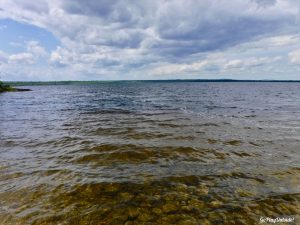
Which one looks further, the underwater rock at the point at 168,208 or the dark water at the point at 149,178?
the underwater rock at the point at 168,208

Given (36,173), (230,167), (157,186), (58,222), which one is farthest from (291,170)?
(36,173)

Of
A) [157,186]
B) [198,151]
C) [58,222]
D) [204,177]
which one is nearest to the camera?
[58,222]

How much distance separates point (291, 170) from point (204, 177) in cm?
402

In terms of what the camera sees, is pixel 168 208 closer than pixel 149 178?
Yes

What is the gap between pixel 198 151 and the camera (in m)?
11.7

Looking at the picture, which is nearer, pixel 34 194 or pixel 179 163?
pixel 34 194

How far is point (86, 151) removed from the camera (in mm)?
11812

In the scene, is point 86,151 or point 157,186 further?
point 86,151

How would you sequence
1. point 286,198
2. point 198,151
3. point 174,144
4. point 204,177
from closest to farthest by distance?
point 286,198, point 204,177, point 198,151, point 174,144

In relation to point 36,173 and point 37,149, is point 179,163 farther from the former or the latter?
point 37,149

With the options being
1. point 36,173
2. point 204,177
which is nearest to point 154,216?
point 204,177

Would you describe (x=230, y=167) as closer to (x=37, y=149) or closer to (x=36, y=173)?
(x=36, y=173)

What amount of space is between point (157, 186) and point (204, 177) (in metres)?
2.04

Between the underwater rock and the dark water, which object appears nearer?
the dark water
